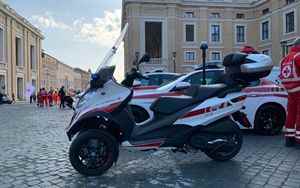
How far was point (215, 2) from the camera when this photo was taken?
65312 millimetres

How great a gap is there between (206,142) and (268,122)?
4.39 m

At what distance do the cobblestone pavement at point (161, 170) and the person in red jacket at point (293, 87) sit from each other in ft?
0.99

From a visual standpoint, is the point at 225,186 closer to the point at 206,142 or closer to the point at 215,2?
the point at 206,142

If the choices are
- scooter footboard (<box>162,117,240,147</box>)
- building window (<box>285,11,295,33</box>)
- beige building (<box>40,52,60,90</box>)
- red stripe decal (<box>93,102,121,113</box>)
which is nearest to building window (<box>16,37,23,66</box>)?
beige building (<box>40,52,60,90</box>)

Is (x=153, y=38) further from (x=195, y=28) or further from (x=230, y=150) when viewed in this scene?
(x=230, y=150)

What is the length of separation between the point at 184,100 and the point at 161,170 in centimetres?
109

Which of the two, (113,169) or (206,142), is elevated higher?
(206,142)

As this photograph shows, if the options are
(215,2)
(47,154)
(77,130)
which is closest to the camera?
(77,130)

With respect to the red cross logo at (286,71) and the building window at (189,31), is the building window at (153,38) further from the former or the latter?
the red cross logo at (286,71)

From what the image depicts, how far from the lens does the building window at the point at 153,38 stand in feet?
205

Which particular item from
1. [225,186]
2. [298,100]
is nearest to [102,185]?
[225,186]

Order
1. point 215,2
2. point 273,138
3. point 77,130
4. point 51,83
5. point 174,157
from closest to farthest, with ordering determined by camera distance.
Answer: point 77,130 < point 174,157 < point 273,138 < point 215,2 < point 51,83

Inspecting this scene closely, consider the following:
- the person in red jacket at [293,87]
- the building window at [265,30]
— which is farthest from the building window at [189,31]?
the person in red jacket at [293,87]

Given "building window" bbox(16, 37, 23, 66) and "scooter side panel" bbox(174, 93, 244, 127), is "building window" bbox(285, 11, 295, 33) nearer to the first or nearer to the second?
"building window" bbox(16, 37, 23, 66)
